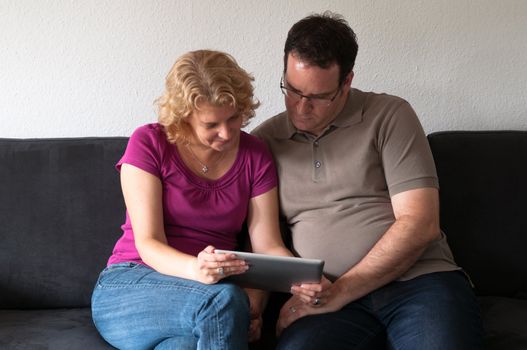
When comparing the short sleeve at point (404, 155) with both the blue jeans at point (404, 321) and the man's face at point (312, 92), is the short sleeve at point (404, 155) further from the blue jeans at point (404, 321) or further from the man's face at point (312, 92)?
the blue jeans at point (404, 321)

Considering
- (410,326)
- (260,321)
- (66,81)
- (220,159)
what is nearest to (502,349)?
(410,326)

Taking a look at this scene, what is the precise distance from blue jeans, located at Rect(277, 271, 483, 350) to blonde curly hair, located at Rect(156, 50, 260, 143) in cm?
60

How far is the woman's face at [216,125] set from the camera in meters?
1.74

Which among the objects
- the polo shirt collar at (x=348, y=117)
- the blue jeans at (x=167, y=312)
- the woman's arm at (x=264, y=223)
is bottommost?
the blue jeans at (x=167, y=312)

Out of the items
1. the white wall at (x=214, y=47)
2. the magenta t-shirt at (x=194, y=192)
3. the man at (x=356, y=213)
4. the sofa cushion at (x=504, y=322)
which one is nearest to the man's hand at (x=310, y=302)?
the man at (x=356, y=213)

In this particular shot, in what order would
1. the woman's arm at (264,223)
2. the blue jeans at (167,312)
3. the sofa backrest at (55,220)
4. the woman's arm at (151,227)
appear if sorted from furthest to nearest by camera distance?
1. the sofa backrest at (55,220)
2. the woman's arm at (264,223)
3. the woman's arm at (151,227)
4. the blue jeans at (167,312)

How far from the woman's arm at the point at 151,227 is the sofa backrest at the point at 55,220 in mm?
282

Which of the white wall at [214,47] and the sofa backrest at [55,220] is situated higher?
the white wall at [214,47]

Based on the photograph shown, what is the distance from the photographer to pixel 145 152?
1833mm

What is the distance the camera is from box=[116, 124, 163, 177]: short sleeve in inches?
71.7

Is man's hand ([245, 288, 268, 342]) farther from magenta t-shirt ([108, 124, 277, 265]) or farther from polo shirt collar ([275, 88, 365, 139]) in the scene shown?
polo shirt collar ([275, 88, 365, 139])

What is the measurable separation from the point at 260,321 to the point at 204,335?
32 cm

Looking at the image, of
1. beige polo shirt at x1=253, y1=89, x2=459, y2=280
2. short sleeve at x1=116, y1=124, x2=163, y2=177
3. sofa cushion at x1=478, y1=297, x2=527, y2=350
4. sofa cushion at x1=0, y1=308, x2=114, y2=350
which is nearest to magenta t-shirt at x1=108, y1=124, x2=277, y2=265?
short sleeve at x1=116, y1=124, x2=163, y2=177

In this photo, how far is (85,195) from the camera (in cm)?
209
